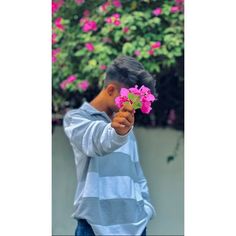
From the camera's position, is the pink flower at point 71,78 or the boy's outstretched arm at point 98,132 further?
the pink flower at point 71,78

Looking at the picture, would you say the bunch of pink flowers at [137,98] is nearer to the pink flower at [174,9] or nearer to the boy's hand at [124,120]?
the boy's hand at [124,120]

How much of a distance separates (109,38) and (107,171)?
133 cm

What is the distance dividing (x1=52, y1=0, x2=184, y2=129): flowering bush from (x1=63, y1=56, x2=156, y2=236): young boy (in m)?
0.98

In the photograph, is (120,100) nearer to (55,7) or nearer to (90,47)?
(90,47)

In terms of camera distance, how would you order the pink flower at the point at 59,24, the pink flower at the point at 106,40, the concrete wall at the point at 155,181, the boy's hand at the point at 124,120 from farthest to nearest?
the concrete wall at the point at 155,181 < the pink flower at the point at 59,24 < the pink flower at the point at 106,40 < the boy's hand at the point at 124,120

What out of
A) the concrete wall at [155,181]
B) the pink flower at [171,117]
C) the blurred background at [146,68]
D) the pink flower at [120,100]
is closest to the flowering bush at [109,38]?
the blurred background at [146,68]

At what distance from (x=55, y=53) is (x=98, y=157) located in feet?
4.88

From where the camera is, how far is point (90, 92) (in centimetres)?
453

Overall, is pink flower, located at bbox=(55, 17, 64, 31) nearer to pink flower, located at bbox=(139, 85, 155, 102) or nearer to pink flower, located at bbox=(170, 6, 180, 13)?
pink flower, located at bbox=(170, 6, 180, 13)

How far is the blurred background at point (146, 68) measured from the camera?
408 centimetres

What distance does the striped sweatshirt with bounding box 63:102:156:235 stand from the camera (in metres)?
2.95

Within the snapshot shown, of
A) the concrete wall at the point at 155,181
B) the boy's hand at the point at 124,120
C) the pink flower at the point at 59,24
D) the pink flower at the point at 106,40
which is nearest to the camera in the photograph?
the boy's hand at the point at 124,120

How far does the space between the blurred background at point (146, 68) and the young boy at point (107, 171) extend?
0.99 metres
